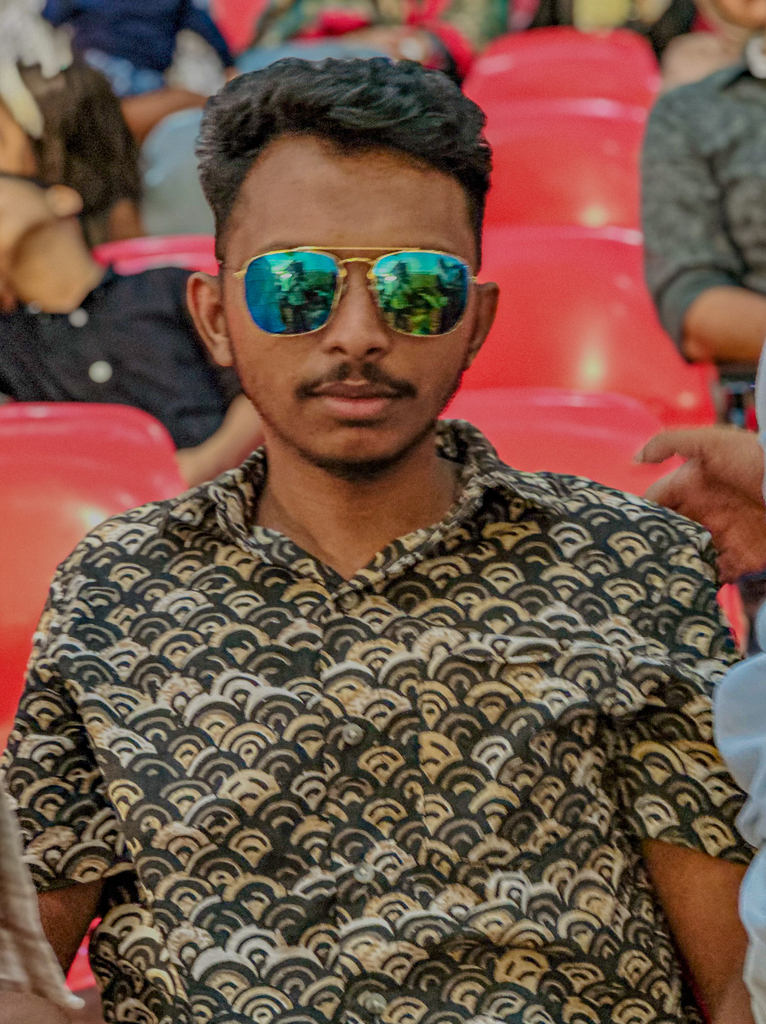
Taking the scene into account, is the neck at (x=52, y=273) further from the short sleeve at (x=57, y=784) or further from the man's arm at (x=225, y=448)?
the short sleeve at (x=57, y=784)

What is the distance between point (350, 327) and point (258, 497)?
0.18m

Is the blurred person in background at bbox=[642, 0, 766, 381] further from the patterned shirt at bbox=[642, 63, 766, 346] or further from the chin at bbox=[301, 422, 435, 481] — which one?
the chin at bbox=[301, 422, 435, 481]

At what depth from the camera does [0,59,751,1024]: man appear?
80 centimetres

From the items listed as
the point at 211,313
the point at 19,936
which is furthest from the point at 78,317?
the point at 19,936

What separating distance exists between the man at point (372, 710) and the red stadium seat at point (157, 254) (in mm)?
1106

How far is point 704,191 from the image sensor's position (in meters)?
1.83

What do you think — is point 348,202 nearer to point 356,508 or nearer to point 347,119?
point 347,119

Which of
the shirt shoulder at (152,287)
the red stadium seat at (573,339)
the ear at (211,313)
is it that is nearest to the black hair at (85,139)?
the shirt shoulder at (152,287)

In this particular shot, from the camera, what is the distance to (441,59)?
303cm

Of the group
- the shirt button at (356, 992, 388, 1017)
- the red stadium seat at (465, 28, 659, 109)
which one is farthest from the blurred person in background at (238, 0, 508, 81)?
the shirt button at (356, 992, 388, 1017)

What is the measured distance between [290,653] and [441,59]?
2467 millimetres

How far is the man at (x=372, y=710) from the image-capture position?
797 millimetres

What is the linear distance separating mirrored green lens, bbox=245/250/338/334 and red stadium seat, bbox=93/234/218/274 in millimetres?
1126

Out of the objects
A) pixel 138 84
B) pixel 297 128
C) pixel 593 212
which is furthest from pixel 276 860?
pixel 138 84
